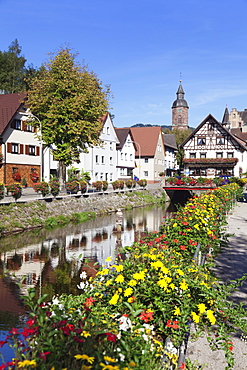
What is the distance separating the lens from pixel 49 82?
3409 cm

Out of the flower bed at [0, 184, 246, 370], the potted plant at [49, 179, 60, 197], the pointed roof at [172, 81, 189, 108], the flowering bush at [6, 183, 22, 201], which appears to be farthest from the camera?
the pointed roof at [172, 81, 189, 108]

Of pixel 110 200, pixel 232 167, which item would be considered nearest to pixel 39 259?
pixel 110 200

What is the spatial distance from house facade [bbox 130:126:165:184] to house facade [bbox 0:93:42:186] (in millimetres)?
30392

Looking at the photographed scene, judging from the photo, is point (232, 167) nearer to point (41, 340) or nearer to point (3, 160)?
point (3, 160)

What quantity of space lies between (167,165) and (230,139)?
56.3 ft

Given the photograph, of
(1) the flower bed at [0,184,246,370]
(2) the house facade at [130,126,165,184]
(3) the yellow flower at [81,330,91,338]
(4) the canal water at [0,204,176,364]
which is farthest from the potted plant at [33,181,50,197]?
(2) the house facade at [130,126,165,184]

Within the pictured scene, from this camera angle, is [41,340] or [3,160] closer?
[41,340]

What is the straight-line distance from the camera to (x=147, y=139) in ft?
243

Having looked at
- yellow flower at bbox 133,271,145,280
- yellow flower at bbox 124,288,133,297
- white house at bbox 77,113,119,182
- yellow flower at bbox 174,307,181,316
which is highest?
white house at bbox 77,113,119,182

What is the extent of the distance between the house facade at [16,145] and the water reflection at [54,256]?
1254 cm

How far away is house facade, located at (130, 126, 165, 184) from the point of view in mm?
71625

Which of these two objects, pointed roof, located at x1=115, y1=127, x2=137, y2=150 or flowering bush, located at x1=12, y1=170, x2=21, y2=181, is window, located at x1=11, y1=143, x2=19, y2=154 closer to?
flowering bush, located at x1=12, y1=170, x2=21, y2=181

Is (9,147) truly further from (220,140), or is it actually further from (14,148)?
(220,140)

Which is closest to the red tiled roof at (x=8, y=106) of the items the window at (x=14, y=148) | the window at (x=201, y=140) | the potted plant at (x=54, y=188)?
the window at (x=14, y=148)
